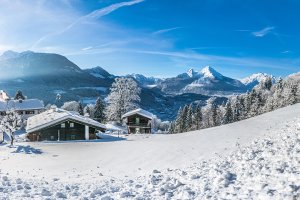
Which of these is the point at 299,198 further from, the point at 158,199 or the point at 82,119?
the point at 82,119

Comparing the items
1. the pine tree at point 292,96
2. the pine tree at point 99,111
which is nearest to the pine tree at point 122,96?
the pine tree at point 99,111

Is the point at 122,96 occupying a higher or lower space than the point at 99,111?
higher

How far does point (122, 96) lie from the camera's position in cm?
8800

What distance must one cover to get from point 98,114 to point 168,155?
76016 mm

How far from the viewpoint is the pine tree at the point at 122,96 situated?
8638 centimetres

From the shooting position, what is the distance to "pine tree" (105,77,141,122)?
283 ft

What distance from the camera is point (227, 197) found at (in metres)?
11.8

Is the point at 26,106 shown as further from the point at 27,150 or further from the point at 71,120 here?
the point at 27,150

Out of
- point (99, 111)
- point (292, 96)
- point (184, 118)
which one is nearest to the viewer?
point (292, 96)

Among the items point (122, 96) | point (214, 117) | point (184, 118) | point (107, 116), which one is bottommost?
point (184, 118)

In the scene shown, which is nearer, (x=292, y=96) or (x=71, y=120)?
(x=71, y=120)

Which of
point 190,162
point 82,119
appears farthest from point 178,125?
point 190,162

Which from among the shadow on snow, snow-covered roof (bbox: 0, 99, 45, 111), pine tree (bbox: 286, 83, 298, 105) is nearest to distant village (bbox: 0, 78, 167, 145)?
snow-covered roof (bbox: 0, 99, 45, 111)

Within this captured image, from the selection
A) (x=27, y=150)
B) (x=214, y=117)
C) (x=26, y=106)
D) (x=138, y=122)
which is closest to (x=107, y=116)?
(x=138, y=122)
